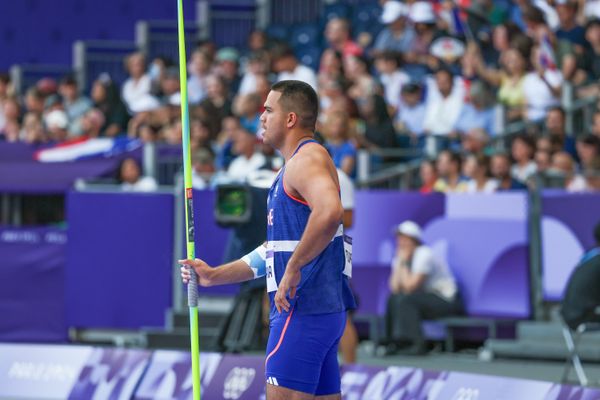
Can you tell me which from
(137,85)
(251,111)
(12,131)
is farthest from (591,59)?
(12,131)

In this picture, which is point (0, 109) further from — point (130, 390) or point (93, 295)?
point (130, 390)

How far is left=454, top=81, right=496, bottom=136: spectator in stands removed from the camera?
49.2 feet

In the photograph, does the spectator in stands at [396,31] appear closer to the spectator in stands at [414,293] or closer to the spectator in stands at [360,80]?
the spectator in stands at [360,80]

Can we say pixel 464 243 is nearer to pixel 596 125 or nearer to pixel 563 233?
pixel 563 233

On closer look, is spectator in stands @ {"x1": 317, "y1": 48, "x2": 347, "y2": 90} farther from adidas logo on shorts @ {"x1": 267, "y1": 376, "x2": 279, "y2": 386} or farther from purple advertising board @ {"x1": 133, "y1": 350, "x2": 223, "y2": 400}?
adidas logo on shorts @ {"x1": 267, "y1": 376, "x2": 279, "y2": 386}

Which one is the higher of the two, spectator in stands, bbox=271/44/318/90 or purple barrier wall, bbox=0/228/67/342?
spectator in stands, bbox=271/44/318/90

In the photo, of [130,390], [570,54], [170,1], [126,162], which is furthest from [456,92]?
[170,1]

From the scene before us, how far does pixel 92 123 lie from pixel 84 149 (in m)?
1.79

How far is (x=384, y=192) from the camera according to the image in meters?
13.9

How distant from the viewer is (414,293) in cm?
1326

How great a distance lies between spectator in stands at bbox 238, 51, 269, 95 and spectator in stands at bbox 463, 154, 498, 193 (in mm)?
4076

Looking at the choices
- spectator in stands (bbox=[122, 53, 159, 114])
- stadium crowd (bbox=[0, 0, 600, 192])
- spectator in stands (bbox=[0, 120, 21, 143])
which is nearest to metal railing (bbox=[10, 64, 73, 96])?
stadium crowd (bbox=[0, 0, 600, 192])

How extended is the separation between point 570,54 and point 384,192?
2.92m

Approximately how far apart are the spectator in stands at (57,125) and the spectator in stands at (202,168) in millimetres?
3072
